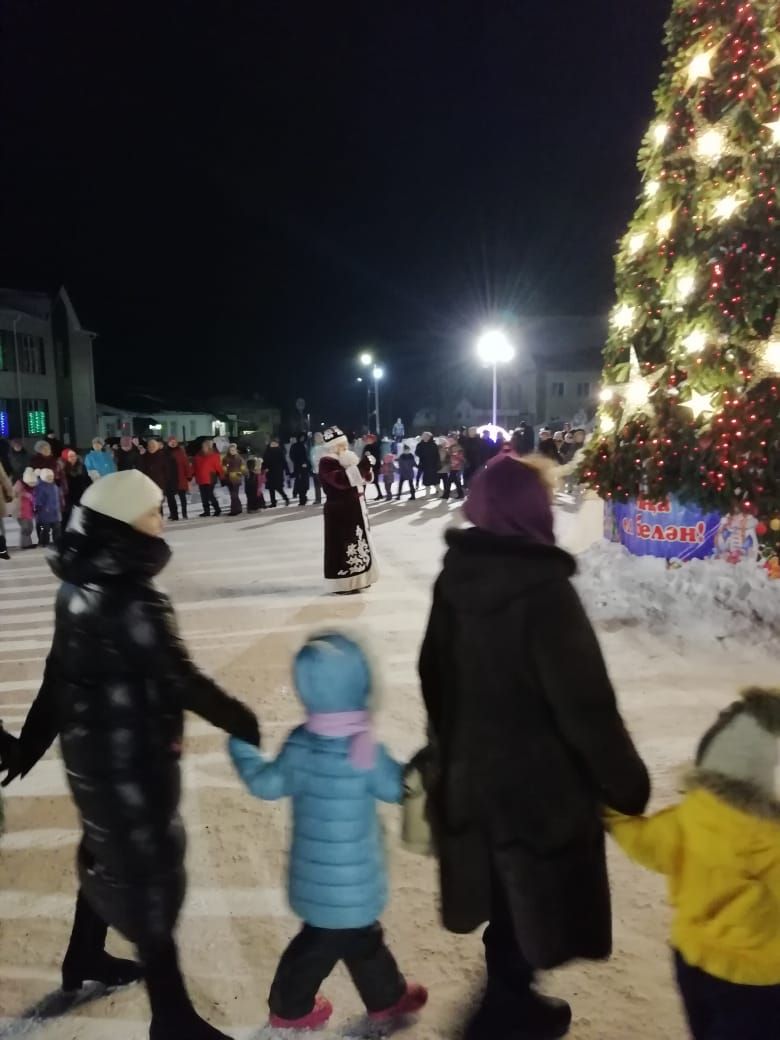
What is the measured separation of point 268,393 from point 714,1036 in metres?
67.9

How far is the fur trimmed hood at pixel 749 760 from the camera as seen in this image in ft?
6.66

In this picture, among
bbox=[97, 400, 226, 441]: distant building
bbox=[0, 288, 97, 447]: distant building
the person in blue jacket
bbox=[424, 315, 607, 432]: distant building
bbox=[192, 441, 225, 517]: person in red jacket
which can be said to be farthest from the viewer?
bbox=[424, 315, 607, 432]: distant building

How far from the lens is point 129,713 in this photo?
2.40m

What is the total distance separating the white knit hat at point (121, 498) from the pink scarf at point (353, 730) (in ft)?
2.67

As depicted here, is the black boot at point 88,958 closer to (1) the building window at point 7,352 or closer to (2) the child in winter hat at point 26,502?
(2) the child in winter hat at point 26,502

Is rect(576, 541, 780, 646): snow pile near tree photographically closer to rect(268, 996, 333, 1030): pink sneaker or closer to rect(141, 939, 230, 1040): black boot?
rect(268, 996, 333, 1030): pink sneaker

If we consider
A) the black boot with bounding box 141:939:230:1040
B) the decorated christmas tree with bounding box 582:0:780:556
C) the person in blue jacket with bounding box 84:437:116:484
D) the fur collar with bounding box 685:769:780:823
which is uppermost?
the decorated christmas tree with bounding box 582:0:780:556

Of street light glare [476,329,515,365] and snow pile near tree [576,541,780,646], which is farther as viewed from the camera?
street light glare [476,329,515,365]

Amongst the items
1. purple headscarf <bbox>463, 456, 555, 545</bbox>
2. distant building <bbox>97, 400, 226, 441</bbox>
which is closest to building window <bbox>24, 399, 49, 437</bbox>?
distant building <bbox>97, 400, 226, 441</bbox>

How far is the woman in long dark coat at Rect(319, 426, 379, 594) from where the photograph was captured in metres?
8.85

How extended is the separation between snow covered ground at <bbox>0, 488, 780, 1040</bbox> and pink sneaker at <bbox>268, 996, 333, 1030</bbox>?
5 centimetres

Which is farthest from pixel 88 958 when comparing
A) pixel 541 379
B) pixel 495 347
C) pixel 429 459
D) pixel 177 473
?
pixel 541 379

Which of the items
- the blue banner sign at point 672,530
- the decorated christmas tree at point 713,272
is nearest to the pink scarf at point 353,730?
the decorated christmas tree at point 713,272

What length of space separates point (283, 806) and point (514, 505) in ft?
8.63
